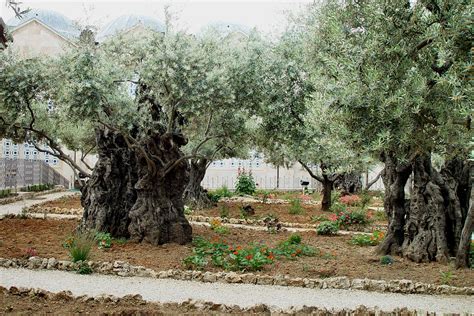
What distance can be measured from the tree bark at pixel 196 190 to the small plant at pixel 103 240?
8760mm

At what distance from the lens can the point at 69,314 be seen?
578cm

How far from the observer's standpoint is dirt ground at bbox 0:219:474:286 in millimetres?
9062

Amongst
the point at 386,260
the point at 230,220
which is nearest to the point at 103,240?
the point at 386,260

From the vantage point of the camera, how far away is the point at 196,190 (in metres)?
20.7

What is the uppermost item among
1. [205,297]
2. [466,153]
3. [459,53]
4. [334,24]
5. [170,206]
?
[334,24]

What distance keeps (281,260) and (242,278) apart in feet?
6.01

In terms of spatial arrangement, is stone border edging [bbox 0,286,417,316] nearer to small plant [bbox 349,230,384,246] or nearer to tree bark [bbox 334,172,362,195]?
small plant [bbox 349,230,384,246]

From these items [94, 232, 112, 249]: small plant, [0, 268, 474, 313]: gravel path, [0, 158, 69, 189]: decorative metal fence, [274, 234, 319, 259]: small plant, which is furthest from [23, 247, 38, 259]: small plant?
[0, 158, 69, 189]: decorative metal fence

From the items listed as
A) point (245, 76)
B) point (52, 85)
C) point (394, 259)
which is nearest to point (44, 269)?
point (52, 85)

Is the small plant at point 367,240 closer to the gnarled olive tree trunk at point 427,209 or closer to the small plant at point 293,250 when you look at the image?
the gnarled olive tree trunk at point 427,209

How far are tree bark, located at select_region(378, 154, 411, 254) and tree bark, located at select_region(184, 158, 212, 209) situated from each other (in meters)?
9.95

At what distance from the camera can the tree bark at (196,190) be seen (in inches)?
800

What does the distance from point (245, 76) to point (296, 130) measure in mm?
2981

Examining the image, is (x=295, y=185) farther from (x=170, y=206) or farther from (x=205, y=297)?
(x=205, y=297)
